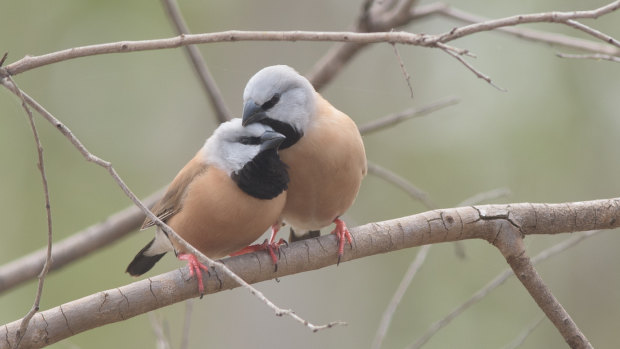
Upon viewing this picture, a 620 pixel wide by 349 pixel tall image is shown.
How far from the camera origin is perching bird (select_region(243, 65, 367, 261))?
129 inches

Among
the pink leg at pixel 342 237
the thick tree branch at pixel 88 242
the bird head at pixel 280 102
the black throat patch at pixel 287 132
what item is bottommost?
the pink leg at pixel 342 237

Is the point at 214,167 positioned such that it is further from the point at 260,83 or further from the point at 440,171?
the point at 440,171

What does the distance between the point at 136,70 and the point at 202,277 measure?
545 centimetres

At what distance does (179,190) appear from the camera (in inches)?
140

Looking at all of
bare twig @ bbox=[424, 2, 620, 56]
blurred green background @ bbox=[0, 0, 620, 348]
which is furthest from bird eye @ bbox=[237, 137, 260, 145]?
blurred green background @ bbox=[0, 0, 620, 348]

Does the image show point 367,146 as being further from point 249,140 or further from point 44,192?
point 44,192

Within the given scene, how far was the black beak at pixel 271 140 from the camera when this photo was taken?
10.3ft

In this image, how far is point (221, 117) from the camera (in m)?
4.37

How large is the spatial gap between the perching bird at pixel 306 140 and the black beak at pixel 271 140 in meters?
0.11

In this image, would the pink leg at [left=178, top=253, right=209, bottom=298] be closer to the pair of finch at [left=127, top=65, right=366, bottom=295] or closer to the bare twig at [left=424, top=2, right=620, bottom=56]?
the pair of finch at [left=127, top=65, right=366, bottom=295]

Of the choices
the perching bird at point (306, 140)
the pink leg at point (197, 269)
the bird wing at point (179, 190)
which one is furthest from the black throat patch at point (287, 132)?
the pink leg at point (197, 269)

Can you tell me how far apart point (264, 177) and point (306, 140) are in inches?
10.9

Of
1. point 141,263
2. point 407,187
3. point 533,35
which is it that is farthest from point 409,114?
point 141,263

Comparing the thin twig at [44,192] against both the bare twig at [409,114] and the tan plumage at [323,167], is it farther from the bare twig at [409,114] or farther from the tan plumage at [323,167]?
the bare twig at [409,114]
